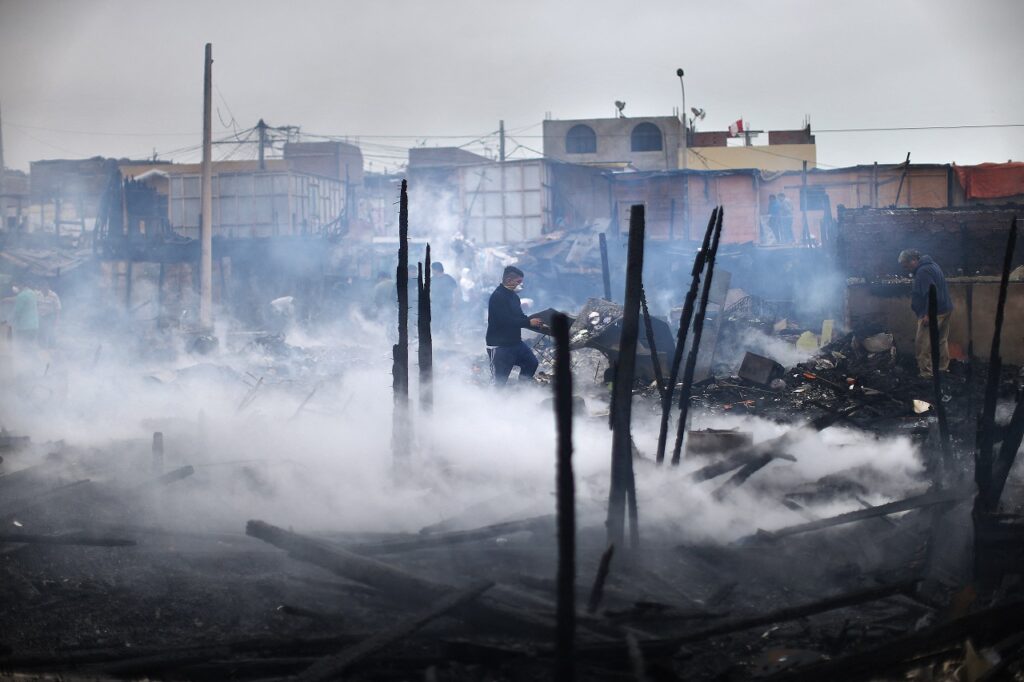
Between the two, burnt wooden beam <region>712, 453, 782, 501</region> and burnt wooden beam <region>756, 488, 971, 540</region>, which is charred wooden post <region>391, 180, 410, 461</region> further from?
burnt wooden beam <region>756, 488, 971, 540</region>

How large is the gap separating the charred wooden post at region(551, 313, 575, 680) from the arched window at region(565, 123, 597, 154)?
42.8 meters

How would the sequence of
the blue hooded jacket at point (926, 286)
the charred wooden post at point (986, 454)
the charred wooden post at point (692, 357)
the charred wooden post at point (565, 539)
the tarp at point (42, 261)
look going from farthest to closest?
the tarp at point (42, 261) → the blue hooded jacket at point (926, 286) → the charred wooden post at point (692, 357) → the charred wooden post at point (986, 454) → the charred wooden post at point (565, 539)


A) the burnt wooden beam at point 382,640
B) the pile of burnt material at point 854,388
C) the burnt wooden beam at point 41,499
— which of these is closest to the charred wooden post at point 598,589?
the burnt wooden beam at point 382,640

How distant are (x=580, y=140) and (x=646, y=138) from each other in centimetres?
338

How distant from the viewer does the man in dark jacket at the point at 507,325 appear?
10.3 meters

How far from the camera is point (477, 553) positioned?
5500mm

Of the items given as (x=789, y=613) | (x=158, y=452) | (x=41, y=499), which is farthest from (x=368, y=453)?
(x=789, y=613)

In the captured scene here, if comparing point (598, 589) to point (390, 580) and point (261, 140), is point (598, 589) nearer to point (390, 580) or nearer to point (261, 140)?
point (390, 580)

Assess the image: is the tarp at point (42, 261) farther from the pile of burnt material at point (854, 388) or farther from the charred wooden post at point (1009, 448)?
the charred wooden post at point (1009, 448)

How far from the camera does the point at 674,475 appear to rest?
711cm

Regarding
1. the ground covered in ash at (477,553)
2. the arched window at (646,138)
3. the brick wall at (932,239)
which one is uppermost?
the arched window at (646,138)

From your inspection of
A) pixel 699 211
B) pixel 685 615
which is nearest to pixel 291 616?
pixel 685 615

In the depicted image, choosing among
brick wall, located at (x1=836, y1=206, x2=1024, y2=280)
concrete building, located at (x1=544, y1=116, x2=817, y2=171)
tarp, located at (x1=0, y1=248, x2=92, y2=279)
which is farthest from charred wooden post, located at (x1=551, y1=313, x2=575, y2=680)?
concrete building, located at (x1=544, y1=116, x2=817, y2=171)

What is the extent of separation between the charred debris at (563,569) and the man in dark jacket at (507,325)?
182 cm
